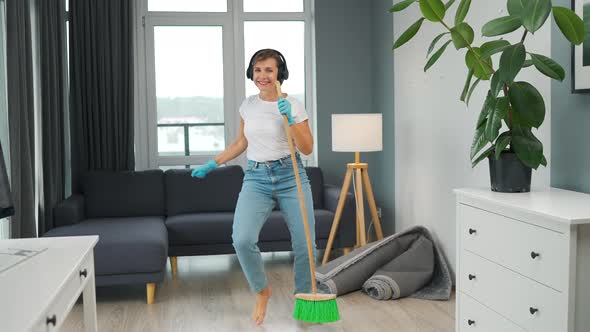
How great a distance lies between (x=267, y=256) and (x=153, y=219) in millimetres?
988

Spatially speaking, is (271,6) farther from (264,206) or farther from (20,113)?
(264,206)

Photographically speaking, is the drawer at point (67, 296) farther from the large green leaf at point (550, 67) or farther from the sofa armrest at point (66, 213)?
the sofa armrest at point (66, 213)

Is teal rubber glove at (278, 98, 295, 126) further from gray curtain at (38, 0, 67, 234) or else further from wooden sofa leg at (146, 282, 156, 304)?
gray curtain at (38, 0, 67, 234)

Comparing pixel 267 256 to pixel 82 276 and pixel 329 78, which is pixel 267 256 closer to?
pixel 329 78

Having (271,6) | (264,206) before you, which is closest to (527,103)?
(264,206)

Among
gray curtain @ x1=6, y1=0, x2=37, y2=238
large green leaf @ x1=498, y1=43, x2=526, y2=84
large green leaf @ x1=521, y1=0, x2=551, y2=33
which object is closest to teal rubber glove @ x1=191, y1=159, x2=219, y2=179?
gray curtain @ x1=6, y1=0, x2=37, y2=238

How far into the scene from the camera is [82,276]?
2.29 metres

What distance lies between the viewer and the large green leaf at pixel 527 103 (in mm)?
2789

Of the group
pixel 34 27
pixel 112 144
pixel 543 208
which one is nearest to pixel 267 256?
pixel 112 144

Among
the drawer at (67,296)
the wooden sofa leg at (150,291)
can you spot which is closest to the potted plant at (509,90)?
the drawer at (67,296)

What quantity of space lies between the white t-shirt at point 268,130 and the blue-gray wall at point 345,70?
227cm

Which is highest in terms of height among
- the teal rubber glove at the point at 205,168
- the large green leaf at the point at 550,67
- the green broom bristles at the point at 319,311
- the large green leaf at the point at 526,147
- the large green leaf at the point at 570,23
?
the large green leaf at the point at 570,23

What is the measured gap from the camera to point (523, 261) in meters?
2.58

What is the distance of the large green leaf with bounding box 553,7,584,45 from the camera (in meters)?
2.55
